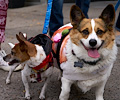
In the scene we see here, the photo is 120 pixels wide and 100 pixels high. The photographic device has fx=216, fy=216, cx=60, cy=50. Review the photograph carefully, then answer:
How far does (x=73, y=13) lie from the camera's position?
2654mm

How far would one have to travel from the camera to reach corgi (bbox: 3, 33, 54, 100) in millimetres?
2918

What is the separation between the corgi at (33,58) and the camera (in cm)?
292

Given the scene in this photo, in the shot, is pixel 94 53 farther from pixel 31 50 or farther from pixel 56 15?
pixel 56 15

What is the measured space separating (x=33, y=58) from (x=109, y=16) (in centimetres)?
113

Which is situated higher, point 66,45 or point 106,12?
point 106,12

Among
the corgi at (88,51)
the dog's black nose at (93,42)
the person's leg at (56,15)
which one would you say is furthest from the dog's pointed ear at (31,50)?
the person's leg at (56,15)

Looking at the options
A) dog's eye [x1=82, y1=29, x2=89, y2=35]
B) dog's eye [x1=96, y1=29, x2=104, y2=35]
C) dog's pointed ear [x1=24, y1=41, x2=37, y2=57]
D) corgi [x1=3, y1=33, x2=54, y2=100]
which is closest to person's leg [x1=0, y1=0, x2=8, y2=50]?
corgi [x1=3, y1=33, x2=54, y2=100]

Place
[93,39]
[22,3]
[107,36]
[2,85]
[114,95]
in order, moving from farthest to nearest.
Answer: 1. [22,3]
2. [2,85]
3. [114,95]
4. [107,36]
5. [93,39]

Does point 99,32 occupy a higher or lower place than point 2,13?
higher

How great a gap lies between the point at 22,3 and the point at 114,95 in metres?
9.74

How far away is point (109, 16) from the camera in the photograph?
2611mm

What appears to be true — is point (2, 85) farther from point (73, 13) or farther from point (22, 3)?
point (22, 3)

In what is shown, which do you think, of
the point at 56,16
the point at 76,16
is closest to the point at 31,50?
the point at 76,16

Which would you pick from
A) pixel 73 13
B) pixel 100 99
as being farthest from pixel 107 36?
pixel 100 99
